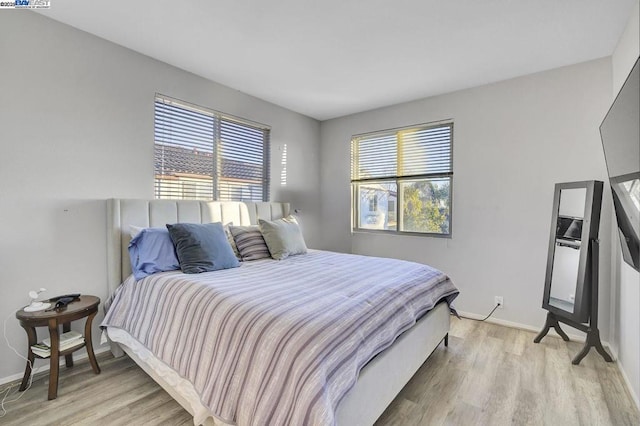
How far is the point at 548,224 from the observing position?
9.62 feet

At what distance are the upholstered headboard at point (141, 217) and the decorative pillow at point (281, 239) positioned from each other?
449mm

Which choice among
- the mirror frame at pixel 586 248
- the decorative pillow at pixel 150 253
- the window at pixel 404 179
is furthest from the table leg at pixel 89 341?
the mirror frame at pixel 586 248

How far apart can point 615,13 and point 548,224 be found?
1728 millimetres

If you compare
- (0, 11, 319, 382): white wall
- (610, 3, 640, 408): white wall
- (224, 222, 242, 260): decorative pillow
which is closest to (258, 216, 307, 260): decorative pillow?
(224, 222, 242, 260): decorative pillow

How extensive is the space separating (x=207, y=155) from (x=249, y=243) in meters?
1.11

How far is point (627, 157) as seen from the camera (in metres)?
1.40

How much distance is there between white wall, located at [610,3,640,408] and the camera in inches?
77.2

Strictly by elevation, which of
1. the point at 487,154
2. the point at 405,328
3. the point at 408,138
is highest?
the point at 408,138

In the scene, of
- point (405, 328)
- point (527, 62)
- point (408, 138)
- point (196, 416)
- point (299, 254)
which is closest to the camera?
point (196, 416)

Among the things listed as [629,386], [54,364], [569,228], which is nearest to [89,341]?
[54,364]

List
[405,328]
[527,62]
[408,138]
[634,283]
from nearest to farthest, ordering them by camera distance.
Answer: [405,328] < [634,283] < [527,62] < [408,138]

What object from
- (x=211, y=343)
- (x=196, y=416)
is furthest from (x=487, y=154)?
(x=196, y=416)

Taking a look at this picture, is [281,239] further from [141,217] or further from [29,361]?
[29,361]

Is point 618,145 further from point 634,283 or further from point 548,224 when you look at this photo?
point 548,224
